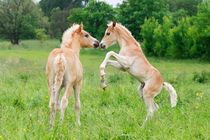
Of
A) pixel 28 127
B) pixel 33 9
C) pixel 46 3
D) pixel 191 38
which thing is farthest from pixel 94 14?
pixel 46 3

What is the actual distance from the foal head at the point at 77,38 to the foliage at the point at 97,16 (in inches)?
1023

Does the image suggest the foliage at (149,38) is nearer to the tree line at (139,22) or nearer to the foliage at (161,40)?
the tree line at (139,22)

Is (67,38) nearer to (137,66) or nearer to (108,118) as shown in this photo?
(137,66)

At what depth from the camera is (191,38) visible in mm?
21656

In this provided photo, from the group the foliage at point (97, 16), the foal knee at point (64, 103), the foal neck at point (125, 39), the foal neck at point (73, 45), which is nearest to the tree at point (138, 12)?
the foliage at point (97, 16)

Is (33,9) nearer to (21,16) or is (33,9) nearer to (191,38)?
(21,16)

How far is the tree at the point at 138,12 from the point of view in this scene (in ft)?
103

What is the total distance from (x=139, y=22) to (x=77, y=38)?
26.0m

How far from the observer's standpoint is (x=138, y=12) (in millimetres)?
31312

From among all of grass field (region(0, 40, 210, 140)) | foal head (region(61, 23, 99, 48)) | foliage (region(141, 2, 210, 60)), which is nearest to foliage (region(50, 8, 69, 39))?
foliage (region(141, 2, 210, 60))

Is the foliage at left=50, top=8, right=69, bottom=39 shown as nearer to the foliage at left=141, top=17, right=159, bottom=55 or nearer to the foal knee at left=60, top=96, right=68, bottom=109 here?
the foliage at left=141, top=17, right=159, bottom=55

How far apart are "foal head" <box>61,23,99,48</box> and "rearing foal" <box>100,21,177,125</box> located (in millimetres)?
532

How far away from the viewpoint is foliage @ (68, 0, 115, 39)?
3262 centimetres

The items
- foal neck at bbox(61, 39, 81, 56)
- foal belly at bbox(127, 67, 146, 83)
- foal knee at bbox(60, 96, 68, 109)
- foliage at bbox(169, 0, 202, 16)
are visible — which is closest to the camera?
foal knee at bbox(60, 96, 68, 109)
